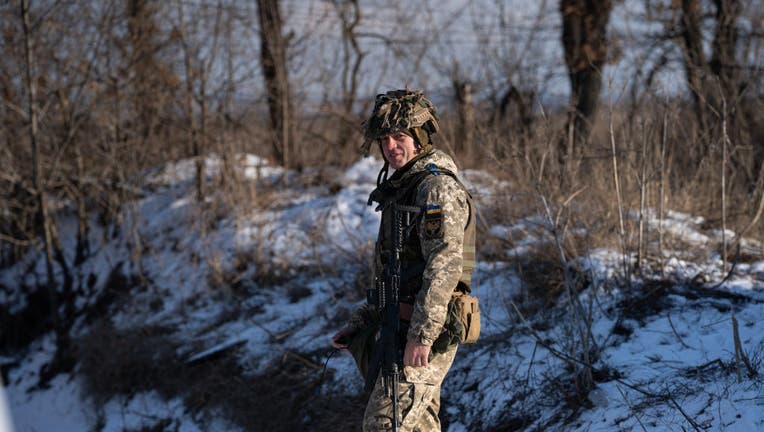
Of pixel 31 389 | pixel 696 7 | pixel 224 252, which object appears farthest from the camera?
pixel 696 7

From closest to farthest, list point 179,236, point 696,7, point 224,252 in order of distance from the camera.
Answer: point 224,252 < point 179,236 < point 696,7

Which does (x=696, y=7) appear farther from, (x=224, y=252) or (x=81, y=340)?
(x=81, y=340)

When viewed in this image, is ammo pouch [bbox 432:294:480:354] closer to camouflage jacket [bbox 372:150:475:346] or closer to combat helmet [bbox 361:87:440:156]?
camouflage jacket [bbox 372:150:475:346]

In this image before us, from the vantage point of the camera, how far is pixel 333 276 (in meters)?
6.77

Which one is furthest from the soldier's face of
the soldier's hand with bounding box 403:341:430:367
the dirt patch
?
the dirt patch

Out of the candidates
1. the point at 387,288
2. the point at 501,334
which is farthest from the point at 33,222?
the point at 387,288

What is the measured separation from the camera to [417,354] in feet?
8.50

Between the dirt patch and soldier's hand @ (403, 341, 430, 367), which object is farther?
the dirt patch

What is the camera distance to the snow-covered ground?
3.62 m

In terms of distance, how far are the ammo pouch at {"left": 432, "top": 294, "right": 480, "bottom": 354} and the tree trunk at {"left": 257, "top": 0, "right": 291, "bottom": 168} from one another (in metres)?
6.98

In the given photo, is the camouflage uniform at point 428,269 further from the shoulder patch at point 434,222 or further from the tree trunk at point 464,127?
the tree trunk at point 464,127

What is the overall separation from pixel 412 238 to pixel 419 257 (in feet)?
0.29

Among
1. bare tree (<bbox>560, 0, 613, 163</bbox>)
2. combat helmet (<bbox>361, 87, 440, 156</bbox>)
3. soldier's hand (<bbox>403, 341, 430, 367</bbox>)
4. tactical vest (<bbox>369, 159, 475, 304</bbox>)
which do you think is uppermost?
bare tree (<bbox>560, 0, 613, 163</bbox>)

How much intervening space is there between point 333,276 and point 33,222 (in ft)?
15.7
